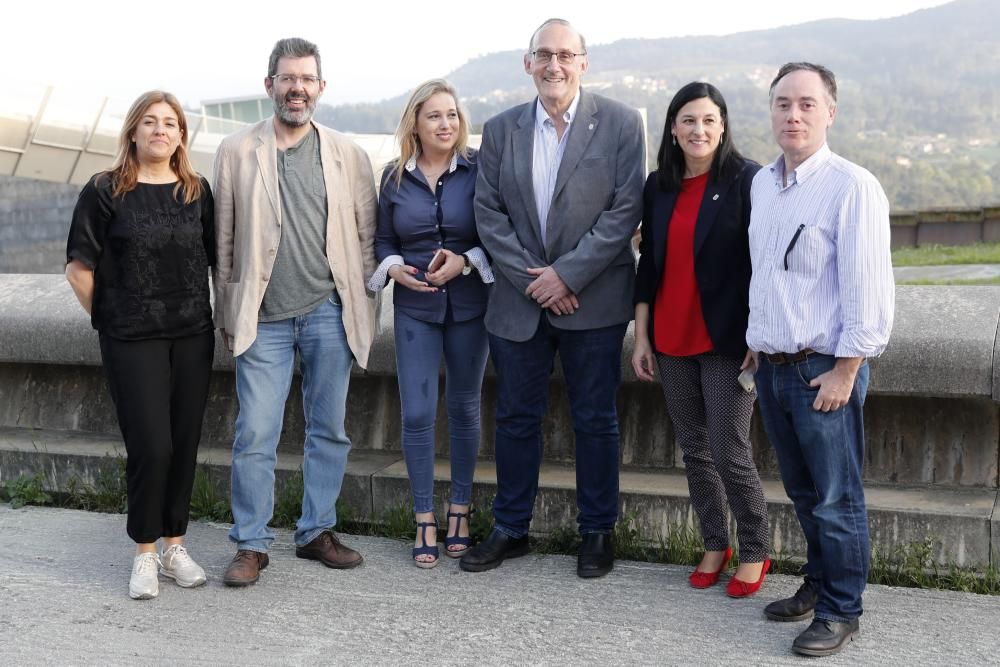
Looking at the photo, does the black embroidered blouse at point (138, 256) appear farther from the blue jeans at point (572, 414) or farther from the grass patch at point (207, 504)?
the blue jeans at point (572, 414)

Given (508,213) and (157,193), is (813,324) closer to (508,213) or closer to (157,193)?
(508,213)

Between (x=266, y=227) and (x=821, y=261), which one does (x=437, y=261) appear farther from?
(x=821, y=261)

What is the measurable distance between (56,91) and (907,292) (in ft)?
61.3

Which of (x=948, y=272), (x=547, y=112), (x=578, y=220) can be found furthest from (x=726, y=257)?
(x=948, y=272)

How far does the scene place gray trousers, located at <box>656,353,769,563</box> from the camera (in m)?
3.81

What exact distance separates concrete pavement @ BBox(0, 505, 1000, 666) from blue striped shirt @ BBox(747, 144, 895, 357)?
983 mm

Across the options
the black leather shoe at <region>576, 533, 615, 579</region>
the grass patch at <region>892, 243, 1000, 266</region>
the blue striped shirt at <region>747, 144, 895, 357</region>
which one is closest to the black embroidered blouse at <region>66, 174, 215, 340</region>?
the black leather shoe at <region>576, 533, 615, 579</region>

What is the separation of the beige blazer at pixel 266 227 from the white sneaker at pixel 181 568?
2.79ft

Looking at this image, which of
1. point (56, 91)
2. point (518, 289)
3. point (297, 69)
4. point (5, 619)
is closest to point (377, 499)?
point (518, 289)

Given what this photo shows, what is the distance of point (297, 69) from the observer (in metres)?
4.16

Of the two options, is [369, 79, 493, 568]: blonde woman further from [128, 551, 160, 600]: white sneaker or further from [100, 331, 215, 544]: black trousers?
[128, 551, 160, 600]: white sneaker

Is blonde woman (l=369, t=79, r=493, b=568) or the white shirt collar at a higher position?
the white shirt collar

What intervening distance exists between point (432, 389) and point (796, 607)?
1684mm

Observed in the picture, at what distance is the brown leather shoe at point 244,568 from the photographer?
4.09 metres
